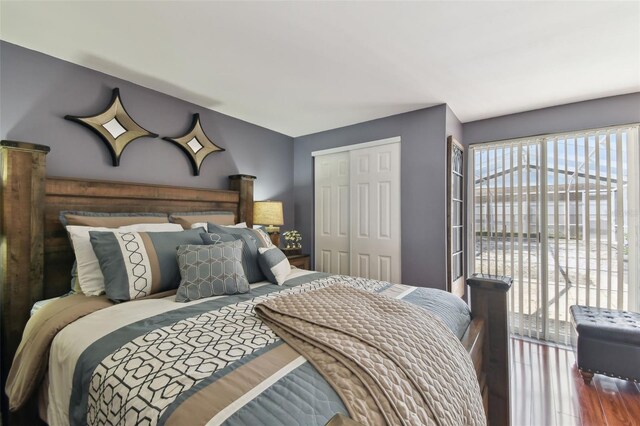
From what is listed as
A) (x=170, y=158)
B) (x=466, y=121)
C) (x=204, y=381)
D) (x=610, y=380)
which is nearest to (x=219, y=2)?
(x=170, y=158)

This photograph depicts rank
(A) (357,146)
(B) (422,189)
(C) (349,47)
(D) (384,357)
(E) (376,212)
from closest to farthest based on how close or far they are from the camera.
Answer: (D) (384,357) < (C) (349,47) < (B) (422,189) < (E) (376,212) < (A) (357,146)

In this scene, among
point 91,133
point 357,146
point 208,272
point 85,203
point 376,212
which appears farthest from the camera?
point 357,146

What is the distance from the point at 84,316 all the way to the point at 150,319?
371 millimetres

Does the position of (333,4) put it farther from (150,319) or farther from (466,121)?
(466,121)

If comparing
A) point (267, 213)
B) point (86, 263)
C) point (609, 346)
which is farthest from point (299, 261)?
point (609, 346)

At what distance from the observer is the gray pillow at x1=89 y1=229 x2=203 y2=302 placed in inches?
60.5

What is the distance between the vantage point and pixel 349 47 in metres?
1.89

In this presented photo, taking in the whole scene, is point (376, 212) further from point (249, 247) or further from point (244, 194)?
point (249, 247)

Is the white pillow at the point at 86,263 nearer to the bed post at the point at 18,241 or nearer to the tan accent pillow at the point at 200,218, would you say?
the bed post at the point at 18,241

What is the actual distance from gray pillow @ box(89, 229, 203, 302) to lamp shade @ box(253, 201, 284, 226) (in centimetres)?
143

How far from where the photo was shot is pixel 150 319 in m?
1.25

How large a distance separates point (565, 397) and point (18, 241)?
375cm

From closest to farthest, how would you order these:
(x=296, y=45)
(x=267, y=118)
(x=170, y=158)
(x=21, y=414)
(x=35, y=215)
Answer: (x=21, y=414), (x=35, y=215), (x=296, y=45), (x=170, y=158), (x=267, y=118)

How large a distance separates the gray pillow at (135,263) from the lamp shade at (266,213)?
1431 mm
